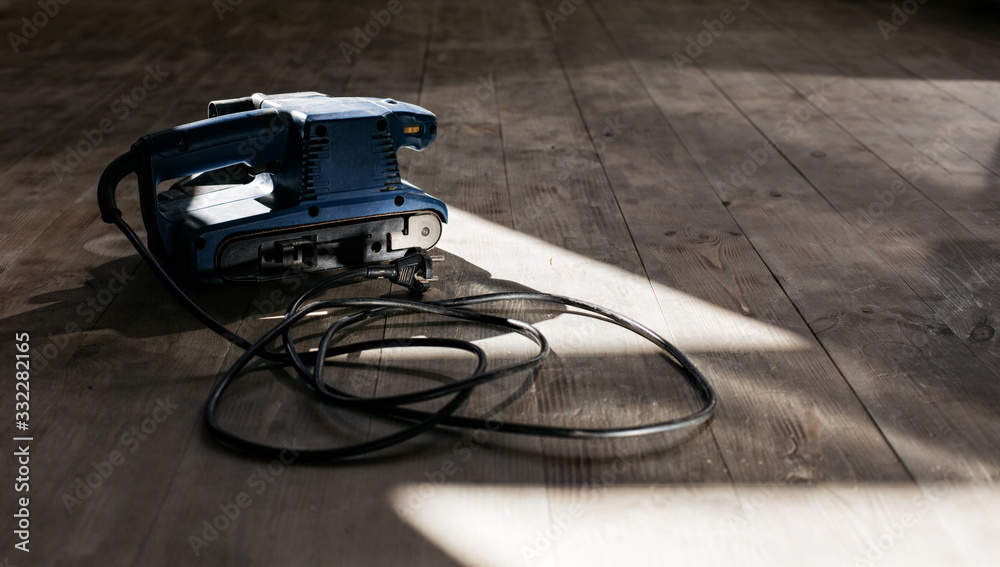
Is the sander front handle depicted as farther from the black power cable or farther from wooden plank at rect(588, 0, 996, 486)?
wooden plank at rect(588, 0, 996, 486)

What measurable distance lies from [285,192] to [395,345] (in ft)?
1.24

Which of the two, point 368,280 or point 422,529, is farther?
point 368,280

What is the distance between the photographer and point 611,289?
1390mm

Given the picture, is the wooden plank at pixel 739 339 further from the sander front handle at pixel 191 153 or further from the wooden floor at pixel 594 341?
the sander front handle at pixel 191 153

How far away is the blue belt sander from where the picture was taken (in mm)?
1252

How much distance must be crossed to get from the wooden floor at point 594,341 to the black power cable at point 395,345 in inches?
0.8

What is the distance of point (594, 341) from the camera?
122cm

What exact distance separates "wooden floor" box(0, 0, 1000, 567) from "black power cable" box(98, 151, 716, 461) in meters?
0.02

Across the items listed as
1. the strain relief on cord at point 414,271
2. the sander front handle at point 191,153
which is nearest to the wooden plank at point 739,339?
the strain relief on cord at point 414,271

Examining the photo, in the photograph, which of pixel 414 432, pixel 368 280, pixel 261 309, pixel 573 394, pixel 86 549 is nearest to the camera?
pixel 86 549

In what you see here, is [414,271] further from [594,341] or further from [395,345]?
[594,341]

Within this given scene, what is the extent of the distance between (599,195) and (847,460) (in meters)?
0.99

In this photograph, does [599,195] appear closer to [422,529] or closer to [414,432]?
[414,432]

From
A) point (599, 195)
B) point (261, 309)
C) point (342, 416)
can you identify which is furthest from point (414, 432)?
point (599, 195)
